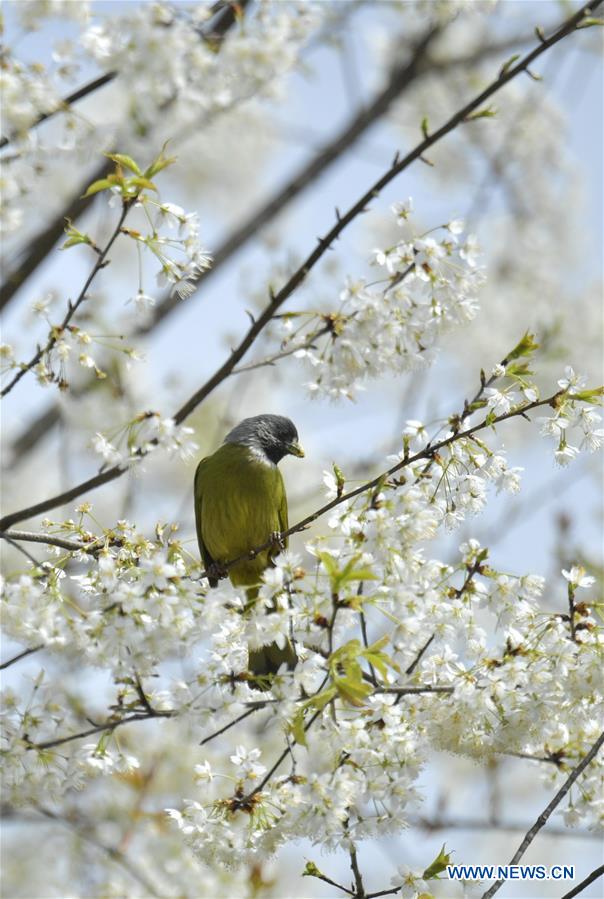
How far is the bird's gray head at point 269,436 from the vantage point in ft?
17.7

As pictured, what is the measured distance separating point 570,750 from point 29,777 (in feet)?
6.30

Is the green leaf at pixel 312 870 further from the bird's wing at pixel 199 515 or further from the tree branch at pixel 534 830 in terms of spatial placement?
the bird's wing at pixel 199 515

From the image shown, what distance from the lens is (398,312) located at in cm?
348

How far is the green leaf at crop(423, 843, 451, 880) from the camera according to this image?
3127 millimetres

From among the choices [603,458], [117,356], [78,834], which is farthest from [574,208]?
[78,834]

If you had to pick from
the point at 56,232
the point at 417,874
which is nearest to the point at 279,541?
the point at 417,874

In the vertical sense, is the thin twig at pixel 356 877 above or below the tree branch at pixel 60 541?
below

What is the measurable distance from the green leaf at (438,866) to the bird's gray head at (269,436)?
2.50 m

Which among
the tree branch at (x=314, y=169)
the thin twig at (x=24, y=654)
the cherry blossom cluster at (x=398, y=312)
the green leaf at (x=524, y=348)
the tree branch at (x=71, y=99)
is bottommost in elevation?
the thin twig at (x=24, y=654)

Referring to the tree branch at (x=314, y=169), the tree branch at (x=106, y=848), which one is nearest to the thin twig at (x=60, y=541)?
the tree branch at (x=106, y=848)

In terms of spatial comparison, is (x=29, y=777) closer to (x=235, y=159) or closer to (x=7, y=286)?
(x=7, y=286)

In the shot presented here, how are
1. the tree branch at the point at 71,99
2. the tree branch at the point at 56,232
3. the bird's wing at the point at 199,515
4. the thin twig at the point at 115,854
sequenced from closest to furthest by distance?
the tree branch at the point at 71,99, the tree branch at the point at 56,232, the bird's wing at the point at 199,515, the thin twig at the point at 115,854

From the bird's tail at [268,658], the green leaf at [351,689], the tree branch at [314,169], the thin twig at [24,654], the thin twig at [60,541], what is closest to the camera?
the green leaf at [351,689]

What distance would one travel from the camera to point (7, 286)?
5.51 metres
